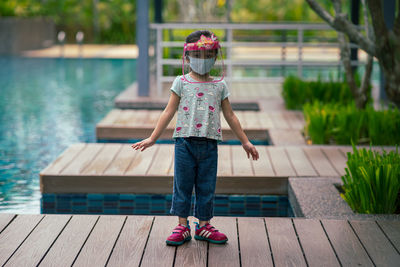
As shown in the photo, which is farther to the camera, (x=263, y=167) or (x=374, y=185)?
(x=263, y=167)

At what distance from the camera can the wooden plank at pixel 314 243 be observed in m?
2.91

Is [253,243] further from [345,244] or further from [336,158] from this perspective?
[336,158]

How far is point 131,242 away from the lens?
10.2 feet

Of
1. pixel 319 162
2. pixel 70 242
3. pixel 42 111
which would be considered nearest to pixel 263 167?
pixel 319 162

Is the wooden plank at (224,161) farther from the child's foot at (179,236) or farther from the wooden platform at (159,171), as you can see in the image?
the child's foot at (179,236)

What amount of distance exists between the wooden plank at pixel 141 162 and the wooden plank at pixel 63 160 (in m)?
0.51

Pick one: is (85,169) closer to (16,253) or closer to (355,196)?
(16,253)

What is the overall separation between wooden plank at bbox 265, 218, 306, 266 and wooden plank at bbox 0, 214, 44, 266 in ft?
4.18

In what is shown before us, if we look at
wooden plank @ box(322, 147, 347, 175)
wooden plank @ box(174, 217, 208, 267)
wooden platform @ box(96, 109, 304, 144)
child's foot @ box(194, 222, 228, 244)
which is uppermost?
child's foot @ box(194, 222, 228, 244)

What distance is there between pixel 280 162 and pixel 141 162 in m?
1.10

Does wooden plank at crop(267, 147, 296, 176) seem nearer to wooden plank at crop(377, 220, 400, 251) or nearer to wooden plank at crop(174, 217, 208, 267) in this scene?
wooden plank at crop(377, 220, 400, 251)

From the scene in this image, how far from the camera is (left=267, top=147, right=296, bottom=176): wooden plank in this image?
14.9 feet

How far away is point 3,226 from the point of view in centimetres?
335

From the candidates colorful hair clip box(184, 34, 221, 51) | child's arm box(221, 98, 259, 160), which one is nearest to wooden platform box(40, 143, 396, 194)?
child's arm box(221, 98, 259, 160)
